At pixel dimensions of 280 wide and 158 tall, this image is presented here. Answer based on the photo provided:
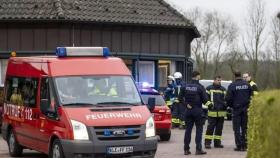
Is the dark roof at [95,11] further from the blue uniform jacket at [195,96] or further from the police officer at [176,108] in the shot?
the blue uniform jacket at [195,96]

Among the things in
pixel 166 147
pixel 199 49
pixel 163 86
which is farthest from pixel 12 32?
pixel 199 49

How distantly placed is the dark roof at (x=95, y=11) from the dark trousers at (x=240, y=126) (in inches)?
439

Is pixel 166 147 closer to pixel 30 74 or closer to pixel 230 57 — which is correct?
pixel 30 74

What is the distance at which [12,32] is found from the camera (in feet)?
87.4

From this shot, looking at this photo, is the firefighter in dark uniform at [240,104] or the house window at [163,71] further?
the house window at [163,71]

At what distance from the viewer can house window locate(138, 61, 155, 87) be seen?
28797 millimetres

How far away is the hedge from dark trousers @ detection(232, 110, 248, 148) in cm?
759

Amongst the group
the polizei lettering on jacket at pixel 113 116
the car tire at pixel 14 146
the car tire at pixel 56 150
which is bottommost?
the car tire at pixel 14 146

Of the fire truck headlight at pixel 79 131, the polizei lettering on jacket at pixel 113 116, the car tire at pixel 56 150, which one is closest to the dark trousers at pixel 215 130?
the polizei lettering on jacket at pixel 113 116

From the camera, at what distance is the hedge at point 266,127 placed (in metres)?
7.23

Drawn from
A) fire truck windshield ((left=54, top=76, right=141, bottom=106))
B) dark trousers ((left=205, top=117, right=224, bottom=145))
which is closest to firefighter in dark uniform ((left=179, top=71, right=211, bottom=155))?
dark trousers ((left=205, top=117, right=224, bottom=145))

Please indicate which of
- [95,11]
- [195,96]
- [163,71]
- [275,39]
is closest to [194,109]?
[195,96]

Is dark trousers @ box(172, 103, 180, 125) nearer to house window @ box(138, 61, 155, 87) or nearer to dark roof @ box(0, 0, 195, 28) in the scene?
house window @ box(138, 61, 155, 87)

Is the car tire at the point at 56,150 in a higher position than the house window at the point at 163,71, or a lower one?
lower
